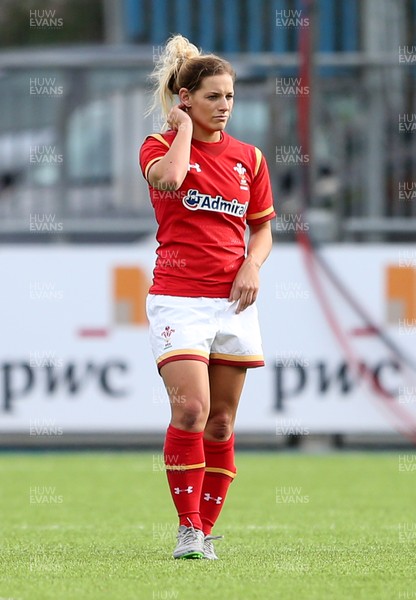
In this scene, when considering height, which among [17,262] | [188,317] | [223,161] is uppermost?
[223,161]

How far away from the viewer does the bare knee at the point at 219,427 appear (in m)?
5.82

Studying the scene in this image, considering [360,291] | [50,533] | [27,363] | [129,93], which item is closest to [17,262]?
[27,363]

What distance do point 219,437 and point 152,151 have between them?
1.16 m

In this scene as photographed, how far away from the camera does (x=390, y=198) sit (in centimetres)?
1172

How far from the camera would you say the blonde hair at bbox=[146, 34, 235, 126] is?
565 centimetres

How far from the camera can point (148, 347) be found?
11.3 metres

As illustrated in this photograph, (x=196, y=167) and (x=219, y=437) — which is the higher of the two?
(x=196, y=167)

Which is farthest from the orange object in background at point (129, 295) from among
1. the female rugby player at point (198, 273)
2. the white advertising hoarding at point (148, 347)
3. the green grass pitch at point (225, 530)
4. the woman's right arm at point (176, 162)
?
the woman's right arm at point (176, 162)

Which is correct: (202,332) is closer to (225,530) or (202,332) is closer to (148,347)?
(225,530)

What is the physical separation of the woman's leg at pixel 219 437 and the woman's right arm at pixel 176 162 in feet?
2.51

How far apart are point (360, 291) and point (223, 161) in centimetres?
576

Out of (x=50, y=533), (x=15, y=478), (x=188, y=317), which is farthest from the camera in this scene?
(x=15, y=478)

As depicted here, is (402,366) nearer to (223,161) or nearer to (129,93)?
(129,93)

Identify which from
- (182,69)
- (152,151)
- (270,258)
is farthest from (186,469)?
(270,258)
